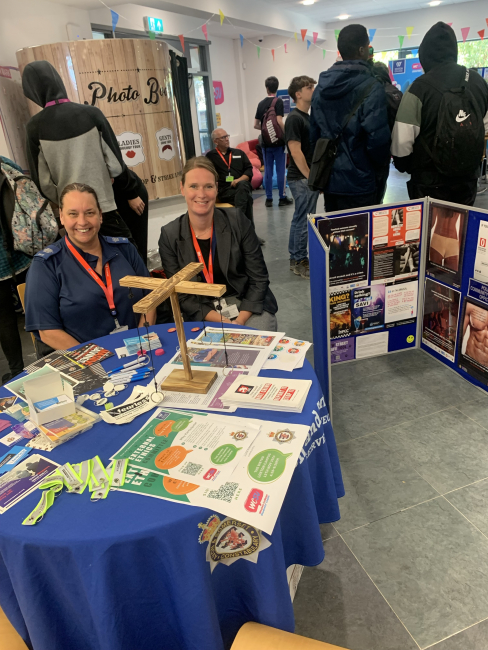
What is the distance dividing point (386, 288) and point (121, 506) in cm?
208

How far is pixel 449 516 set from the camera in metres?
1.82

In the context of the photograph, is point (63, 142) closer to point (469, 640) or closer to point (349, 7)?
point (469, 640)

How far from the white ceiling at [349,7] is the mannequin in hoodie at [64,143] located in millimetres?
7056

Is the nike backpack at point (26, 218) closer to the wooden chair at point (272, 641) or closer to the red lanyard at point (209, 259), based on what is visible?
the red lanyard at point (209, 259)

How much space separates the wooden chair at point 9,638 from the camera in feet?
3.46

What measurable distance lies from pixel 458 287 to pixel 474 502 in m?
1.15

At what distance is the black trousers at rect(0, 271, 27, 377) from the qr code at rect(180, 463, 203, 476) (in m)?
2.15

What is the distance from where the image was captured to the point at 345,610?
5.00 feet

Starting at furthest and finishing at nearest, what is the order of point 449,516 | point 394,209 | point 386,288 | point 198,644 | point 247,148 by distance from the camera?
point 247,148
point 386,288
point 394,209
point 449,516
point 198,644

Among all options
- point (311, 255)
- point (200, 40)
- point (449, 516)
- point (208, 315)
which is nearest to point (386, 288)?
point (311, 255)

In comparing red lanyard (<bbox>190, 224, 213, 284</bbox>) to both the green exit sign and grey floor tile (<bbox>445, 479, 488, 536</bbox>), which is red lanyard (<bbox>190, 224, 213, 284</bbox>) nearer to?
grey floor tile (<bbox>445, 479, 488, 536</bbox>)

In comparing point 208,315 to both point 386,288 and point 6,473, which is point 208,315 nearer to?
point 386,288

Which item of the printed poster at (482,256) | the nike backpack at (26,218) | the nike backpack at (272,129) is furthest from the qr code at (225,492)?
the nike backpack at (272,129)

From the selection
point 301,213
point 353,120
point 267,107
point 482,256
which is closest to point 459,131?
point 353,120
